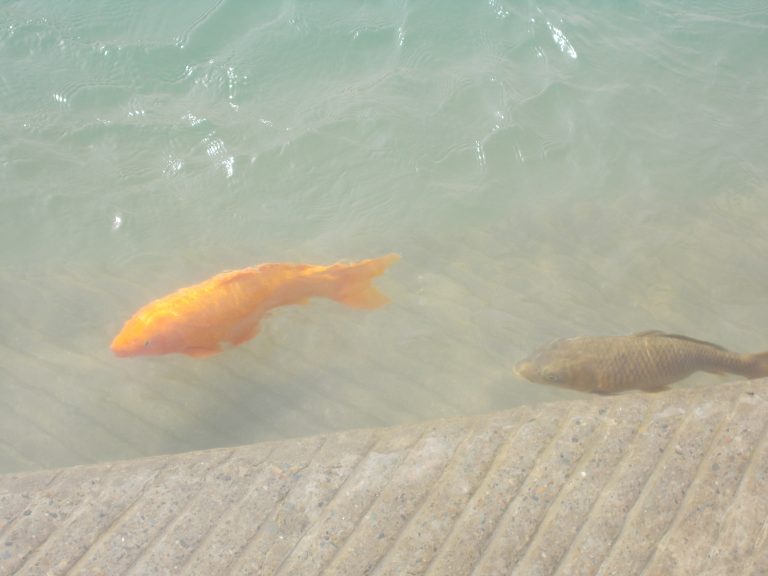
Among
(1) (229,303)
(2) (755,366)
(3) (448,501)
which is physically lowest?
(2) (755,366)

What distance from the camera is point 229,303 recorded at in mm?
5016

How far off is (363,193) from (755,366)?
3.77m

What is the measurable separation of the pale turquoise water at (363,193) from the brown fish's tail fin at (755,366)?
1014 mm

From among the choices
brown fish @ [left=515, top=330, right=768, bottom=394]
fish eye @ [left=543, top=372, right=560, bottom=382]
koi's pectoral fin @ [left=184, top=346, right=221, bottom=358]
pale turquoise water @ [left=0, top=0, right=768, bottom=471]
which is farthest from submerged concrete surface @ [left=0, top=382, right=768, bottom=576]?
koi's pectoral fin @ [left=184, top=346, right=221, bottom=358]

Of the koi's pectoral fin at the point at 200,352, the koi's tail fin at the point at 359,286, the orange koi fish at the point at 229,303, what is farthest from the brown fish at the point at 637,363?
the koi's pectoral fin at the point at 200,352

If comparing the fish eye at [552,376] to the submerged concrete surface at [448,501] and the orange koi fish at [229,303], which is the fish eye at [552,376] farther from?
the orange koi fish at [229,303]

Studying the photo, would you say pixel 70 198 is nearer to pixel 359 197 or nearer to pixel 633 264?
pixel 359 197

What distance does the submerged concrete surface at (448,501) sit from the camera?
3.11 metres

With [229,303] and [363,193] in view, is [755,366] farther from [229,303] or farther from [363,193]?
[363,193]

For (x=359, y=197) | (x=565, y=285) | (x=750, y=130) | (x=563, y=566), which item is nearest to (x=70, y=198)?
(x=359, y=197)

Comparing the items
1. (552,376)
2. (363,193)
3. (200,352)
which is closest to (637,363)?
(552,376)

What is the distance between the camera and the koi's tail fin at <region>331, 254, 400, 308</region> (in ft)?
17.9

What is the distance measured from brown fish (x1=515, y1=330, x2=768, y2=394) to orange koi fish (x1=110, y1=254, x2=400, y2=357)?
1.58 metres

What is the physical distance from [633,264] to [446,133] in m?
2.46
